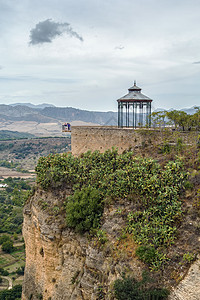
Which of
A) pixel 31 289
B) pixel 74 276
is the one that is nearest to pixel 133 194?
pixel 74 276

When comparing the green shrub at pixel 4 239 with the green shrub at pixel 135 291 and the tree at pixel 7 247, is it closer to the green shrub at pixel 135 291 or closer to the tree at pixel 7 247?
the tree at pixel 7 247

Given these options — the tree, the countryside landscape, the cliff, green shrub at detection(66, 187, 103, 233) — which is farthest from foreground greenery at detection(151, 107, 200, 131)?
the tree

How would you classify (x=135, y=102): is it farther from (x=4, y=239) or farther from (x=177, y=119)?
(x=4, y=239)

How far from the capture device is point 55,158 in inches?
913

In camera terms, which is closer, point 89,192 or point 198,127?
point 89,192

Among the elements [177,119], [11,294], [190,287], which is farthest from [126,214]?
[11,294]

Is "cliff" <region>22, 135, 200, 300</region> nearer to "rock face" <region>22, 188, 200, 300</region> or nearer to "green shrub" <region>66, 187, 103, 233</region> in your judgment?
"rock face" <region>22, 188, 200, 300</region>

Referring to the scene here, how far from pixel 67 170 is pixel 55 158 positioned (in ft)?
Answer: 5.98

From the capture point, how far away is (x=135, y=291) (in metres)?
13.5

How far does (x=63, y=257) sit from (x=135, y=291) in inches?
293

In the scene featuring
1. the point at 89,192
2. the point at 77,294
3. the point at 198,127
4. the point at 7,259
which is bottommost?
the point at 7,259

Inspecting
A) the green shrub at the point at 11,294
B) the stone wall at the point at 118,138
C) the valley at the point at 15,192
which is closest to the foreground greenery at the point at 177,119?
the stone wall at the point at 118,138

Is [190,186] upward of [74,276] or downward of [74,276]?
upward

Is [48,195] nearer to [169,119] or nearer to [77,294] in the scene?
[77,294]
